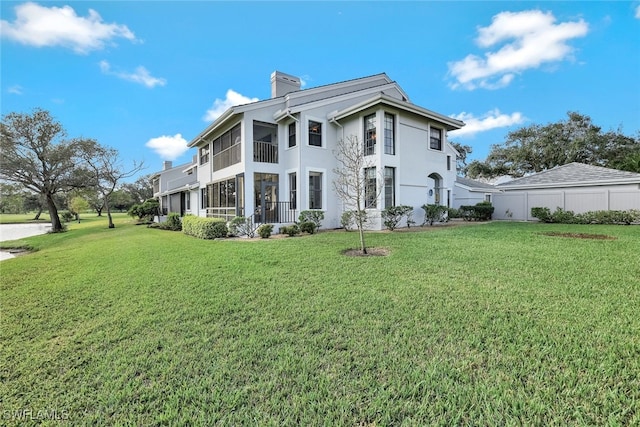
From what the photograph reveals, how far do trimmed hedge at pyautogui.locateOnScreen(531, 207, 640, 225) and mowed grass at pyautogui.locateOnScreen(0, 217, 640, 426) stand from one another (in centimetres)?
1164

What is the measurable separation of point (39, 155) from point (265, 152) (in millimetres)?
19438

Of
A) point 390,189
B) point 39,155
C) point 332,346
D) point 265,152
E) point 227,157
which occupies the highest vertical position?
point 39,155

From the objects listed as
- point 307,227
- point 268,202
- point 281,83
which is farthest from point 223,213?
point 281,83

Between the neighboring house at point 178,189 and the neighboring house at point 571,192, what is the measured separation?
76.6 feet

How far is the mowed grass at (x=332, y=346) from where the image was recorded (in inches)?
86.4

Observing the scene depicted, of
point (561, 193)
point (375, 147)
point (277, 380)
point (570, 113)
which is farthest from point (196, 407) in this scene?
point (570, 113)

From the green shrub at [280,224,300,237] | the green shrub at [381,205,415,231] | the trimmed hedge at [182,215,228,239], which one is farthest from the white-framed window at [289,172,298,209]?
the green shrub at [381,205,415,231]

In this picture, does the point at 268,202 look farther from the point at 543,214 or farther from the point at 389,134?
the point at 543,214

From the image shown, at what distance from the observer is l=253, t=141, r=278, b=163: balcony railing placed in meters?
13.5

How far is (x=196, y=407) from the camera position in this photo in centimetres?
223

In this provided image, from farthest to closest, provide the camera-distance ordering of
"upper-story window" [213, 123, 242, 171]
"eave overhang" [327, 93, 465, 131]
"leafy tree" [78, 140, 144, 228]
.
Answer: "leafy tree" [78, 140, 144, 228], "upper-story window" [213, 123, 242, 171], "eave overhang" [327, 93, 465, 131]

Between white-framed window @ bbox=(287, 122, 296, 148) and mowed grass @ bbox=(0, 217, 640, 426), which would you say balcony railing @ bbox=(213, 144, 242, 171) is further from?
mowed grass @ bbox=(0, 217, 640, 426)

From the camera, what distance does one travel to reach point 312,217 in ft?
43.0

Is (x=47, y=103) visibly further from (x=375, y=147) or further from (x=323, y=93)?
(x=375, y=147)
